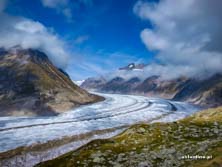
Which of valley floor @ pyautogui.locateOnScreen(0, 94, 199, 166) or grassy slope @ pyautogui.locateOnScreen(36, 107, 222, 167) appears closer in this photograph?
grassy slope @ pyautogui.locateOnScreen(36, 107, 222, 167)

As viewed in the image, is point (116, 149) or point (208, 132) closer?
point (116, 149)

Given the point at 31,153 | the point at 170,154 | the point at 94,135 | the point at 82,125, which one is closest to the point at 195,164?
the point at 170,154

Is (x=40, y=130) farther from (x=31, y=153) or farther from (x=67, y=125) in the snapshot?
(x=31, y=153)

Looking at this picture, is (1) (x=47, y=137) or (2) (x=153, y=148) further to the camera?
(1) (x=47, y=137)

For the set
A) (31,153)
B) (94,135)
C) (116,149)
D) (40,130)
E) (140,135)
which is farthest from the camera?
(40,130)

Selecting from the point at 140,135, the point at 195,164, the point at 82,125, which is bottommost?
the point at 195,164

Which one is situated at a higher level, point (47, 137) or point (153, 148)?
point (47, 137)

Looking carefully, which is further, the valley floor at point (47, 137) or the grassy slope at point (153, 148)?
the valley floor at point (47, 137)

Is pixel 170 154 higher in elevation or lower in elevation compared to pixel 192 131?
lower
